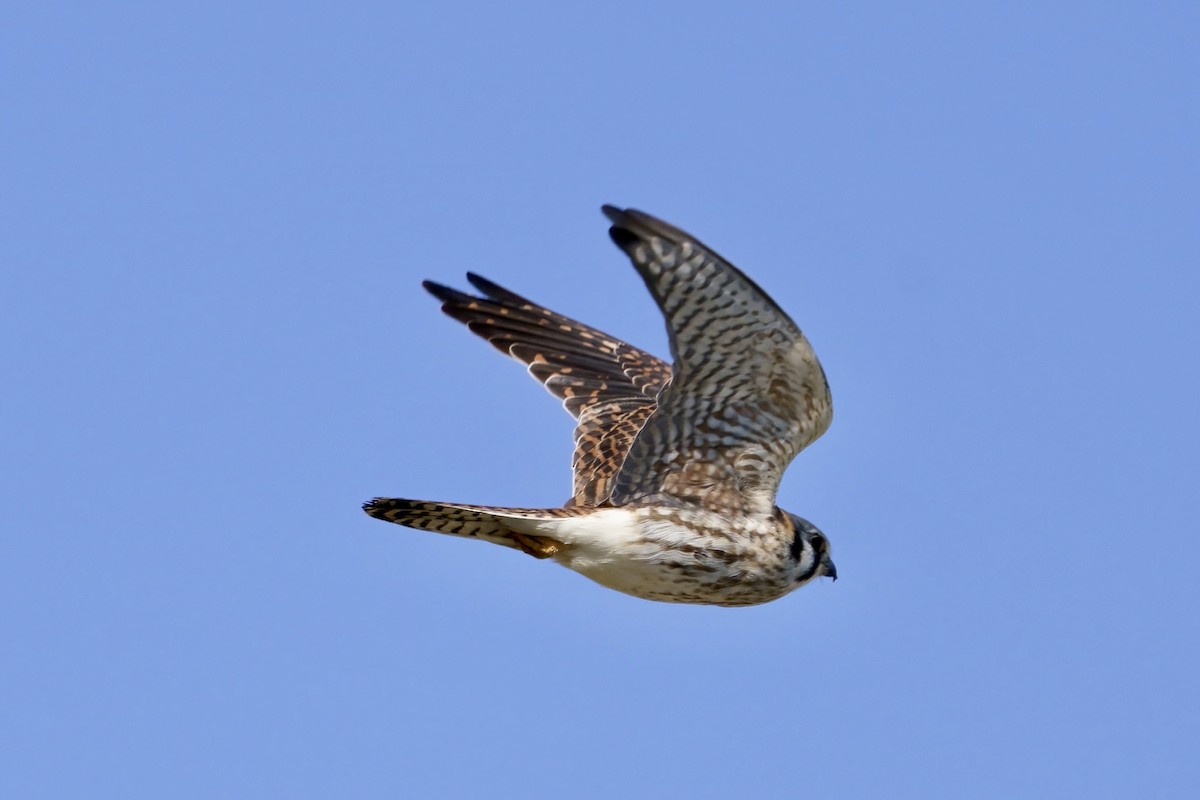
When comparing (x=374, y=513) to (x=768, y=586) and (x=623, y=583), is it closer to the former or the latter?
(x=623, y=583)

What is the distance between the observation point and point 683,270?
25.1 feet

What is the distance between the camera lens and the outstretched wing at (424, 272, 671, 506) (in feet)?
34.1

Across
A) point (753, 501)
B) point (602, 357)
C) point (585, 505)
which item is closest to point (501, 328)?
point (602, 357)

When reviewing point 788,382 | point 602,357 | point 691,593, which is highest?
point 602,357

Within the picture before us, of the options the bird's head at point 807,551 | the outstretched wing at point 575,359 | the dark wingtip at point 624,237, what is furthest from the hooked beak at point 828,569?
the dark wingtip at point 624,237

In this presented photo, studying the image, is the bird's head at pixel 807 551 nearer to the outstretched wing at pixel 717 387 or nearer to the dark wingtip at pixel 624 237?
the outstretched wing at pixel 717 387

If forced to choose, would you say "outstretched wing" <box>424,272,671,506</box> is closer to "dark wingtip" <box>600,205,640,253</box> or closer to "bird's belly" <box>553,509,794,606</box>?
"bird's belly" <box>553,509,794,606</box>

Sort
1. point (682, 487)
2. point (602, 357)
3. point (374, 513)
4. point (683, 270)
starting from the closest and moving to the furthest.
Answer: point (683, 270) < point (374, 513) < point (682, 487) < point (602, 357)

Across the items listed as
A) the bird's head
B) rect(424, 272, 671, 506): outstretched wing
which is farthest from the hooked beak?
rect(424, 272, 671, 506): outstretched wing

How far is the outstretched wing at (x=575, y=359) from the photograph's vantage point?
1040 cm

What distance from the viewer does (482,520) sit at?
28.0 feet

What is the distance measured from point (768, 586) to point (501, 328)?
2.73 m

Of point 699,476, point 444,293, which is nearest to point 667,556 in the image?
point 699,476

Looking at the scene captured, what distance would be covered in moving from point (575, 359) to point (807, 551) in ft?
7.70
